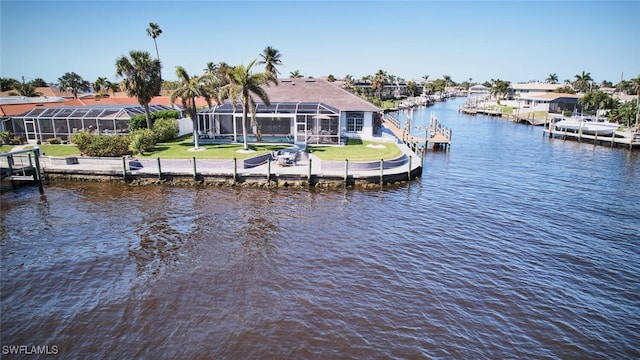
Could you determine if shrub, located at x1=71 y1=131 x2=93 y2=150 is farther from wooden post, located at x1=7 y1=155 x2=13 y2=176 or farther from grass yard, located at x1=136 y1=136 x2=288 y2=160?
wooden post, located at x1=7 y1=155 x2=13 y2=176

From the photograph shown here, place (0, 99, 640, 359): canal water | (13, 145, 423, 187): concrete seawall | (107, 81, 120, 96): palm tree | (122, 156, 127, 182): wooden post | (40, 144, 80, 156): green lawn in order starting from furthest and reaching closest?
(107, 81, 120, 96): palm tree → (40, 144, 80, 156): green lawn → (122, 156, 127, 182): wooden post → (13, 145, 423, 187): concrete seawall → (0, 99, 640, 359): canal water

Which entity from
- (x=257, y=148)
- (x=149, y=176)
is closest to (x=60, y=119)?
(x=149, y=176)

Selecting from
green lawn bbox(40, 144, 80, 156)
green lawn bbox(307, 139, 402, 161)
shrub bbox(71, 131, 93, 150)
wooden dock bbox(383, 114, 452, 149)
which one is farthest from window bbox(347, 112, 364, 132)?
green lawn bbox(40, 144, 80, 156)

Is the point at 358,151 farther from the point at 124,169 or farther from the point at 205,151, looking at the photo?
the point at 124,169

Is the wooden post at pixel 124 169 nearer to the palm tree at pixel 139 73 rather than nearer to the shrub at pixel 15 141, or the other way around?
the palm tree at pixel 139 73

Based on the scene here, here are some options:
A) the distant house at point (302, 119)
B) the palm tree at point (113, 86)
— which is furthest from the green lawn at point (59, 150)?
the palm tree at point (113, 86)

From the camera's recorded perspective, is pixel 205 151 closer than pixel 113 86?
Yes

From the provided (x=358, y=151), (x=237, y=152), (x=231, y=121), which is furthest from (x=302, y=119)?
(x=237, y=152)
